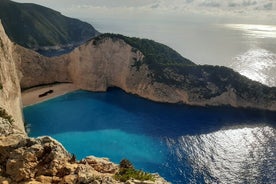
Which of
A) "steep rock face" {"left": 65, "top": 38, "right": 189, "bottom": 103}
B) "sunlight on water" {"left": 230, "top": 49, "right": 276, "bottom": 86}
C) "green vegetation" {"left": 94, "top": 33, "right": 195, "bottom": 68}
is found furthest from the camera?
"sunlight on water" {"left": 230, "top": 49, "right": 276, "bottom": 86}

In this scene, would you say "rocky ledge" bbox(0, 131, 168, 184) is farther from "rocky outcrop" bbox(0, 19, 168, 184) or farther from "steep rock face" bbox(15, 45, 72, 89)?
"steep rock face" bbox(15, 45, 72, 89)

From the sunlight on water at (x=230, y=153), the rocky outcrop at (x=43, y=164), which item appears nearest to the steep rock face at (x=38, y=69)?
the sunlight on water at (x=230, y=153)

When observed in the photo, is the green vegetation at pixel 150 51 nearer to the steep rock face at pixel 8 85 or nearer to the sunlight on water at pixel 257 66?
the sunlight on water at pixel 257 66

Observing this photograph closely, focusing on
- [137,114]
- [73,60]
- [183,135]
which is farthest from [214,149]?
[73,60]

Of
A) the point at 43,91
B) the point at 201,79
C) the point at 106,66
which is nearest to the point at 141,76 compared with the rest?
the point at 106,66

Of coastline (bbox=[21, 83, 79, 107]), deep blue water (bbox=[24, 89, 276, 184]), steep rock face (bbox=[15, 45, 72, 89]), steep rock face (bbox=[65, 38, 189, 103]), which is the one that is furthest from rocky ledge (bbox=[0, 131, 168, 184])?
steep rock face (bbox=[15, 45, 72, 89])

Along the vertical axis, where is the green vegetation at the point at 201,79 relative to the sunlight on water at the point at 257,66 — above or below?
above

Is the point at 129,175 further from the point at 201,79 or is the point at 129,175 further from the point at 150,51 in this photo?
the point at 150,51

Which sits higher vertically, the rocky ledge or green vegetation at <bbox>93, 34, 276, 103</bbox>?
the rocky ledge
